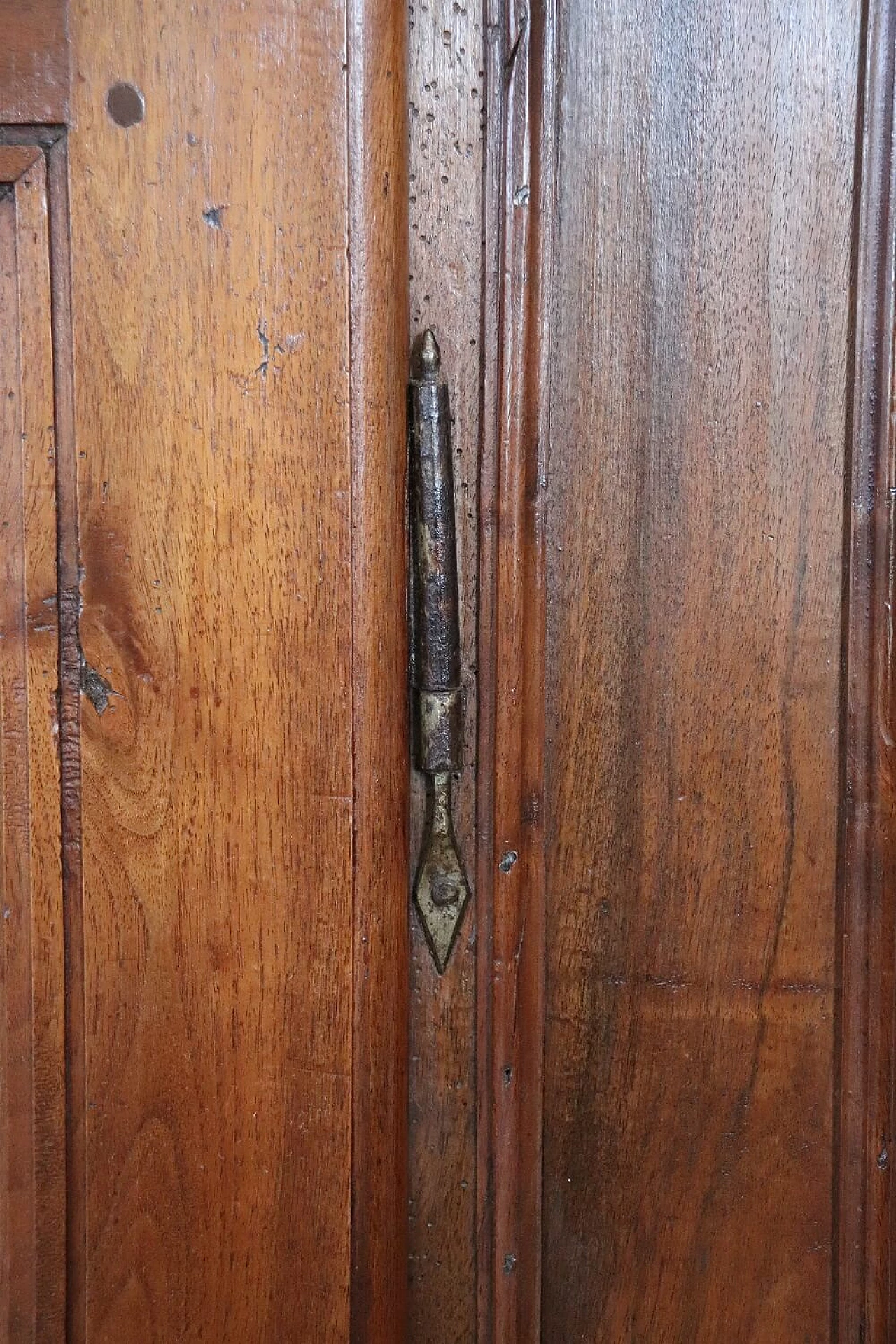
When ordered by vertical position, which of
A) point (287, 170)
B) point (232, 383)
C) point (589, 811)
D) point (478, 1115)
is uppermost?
point (287, 170)

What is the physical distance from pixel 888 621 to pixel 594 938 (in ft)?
0.78

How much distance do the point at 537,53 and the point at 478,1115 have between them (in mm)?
576

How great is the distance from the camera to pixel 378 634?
459mm

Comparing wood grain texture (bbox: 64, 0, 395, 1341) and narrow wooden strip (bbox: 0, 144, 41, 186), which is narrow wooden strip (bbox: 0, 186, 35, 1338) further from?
narrow wooden strip (bbox: 0, 144, 41, 186)

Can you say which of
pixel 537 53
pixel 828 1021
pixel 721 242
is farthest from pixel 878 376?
pixel 828 1021

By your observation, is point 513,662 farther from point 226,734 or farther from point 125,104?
point 125,104

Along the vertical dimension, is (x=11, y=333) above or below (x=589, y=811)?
above

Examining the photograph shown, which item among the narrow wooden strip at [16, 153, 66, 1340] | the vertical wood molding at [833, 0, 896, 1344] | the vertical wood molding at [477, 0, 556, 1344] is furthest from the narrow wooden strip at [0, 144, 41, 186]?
the vertical wood molding at [833, 0, 896, 1344]

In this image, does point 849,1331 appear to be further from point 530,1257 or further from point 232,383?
point 232,383

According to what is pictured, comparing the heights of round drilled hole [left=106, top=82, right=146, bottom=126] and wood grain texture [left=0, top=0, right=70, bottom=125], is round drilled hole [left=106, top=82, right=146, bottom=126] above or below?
below

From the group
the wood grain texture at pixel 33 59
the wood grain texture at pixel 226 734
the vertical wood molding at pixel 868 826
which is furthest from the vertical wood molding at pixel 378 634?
the vertical wood molding at pixel 868 826

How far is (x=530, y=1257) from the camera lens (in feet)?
1.66

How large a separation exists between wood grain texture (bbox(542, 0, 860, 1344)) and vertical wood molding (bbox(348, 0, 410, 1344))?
0.09 meters

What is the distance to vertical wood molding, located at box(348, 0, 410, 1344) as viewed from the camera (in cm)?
44
